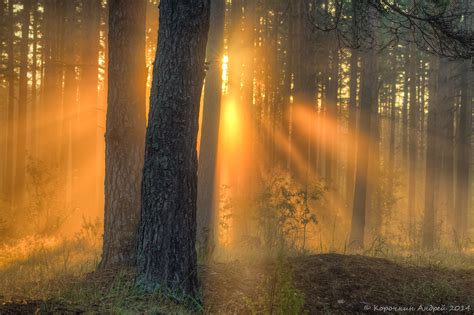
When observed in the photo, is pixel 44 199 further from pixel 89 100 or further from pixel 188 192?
pixel 188 192

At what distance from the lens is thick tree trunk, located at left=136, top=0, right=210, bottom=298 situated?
483cm

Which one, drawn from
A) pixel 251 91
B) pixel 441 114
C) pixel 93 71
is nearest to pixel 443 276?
pixel 441 114

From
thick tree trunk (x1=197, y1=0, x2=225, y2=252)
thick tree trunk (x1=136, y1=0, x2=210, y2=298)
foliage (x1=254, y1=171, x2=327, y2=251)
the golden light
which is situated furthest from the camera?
the golden light

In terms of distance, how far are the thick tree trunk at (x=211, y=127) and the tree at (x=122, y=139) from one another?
309cm

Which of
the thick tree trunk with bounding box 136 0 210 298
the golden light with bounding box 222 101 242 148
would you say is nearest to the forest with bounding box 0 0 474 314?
the thick tree trunk with bounding box 136 0 210 298

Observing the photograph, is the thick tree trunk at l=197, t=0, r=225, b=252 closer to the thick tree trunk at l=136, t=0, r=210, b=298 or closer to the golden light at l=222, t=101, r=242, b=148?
the thick tree trunk at l=136, t=0, r=210, b=298

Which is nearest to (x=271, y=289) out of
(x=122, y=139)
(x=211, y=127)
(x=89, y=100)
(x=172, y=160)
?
(x=172, y=160)

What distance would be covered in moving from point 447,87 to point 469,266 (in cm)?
1033

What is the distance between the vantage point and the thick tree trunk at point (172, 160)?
4832 mm

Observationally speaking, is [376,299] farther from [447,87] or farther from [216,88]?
[447,87]

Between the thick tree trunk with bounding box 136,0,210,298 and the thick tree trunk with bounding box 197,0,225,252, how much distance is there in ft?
15.0

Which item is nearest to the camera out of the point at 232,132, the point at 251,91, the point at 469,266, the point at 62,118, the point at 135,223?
the point at 135,223

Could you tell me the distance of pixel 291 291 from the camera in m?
3.66

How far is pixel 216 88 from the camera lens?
1040 centimetres
